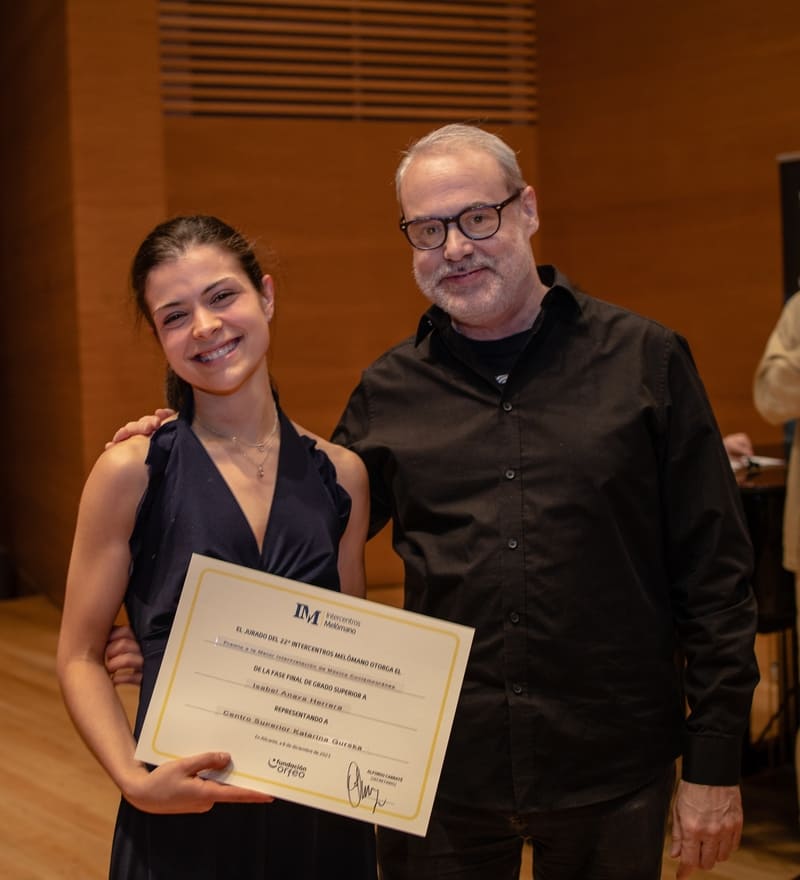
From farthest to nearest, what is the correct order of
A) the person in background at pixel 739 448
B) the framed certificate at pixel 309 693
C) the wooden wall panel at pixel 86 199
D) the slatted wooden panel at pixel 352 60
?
1. the slatted wooden panel at pixel 352 60
2. the wooden wall panel at pixel 86 199
3. the person in background at pixel 739 448
4. the framed certificate at pixel 309 693

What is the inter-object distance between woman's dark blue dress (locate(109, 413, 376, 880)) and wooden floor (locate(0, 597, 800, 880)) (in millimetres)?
1938

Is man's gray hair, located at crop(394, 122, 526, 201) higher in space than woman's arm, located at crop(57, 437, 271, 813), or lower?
higher

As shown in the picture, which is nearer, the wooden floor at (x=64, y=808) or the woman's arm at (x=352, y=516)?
the woman's arm at (x=352, y=516)

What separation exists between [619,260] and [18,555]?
4257 millimetres

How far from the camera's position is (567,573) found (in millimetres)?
1838

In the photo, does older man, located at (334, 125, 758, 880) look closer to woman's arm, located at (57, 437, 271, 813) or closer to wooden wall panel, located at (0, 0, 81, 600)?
woman's arm, located at (57, 437, 271, 813)

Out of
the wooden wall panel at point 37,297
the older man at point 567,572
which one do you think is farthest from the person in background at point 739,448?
the wooden wall panel at point 37,297

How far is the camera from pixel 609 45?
6.64 meters

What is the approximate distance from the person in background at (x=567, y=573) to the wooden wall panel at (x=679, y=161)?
4415 millimetres

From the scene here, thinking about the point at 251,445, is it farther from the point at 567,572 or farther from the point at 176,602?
the point at 567,572

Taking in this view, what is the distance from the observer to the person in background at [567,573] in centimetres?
184

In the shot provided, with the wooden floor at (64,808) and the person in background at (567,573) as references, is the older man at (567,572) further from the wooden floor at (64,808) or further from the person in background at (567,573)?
the wooden floor at (64,808)

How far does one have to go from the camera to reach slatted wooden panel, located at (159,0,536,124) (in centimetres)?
620

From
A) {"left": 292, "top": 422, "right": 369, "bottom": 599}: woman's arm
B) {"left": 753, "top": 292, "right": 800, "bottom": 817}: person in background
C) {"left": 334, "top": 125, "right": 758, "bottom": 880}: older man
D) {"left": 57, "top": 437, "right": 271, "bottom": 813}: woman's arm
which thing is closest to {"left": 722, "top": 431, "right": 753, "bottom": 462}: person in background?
{"left": 753, "top": 292, "right": 800, "bottom": 817}: person in background
